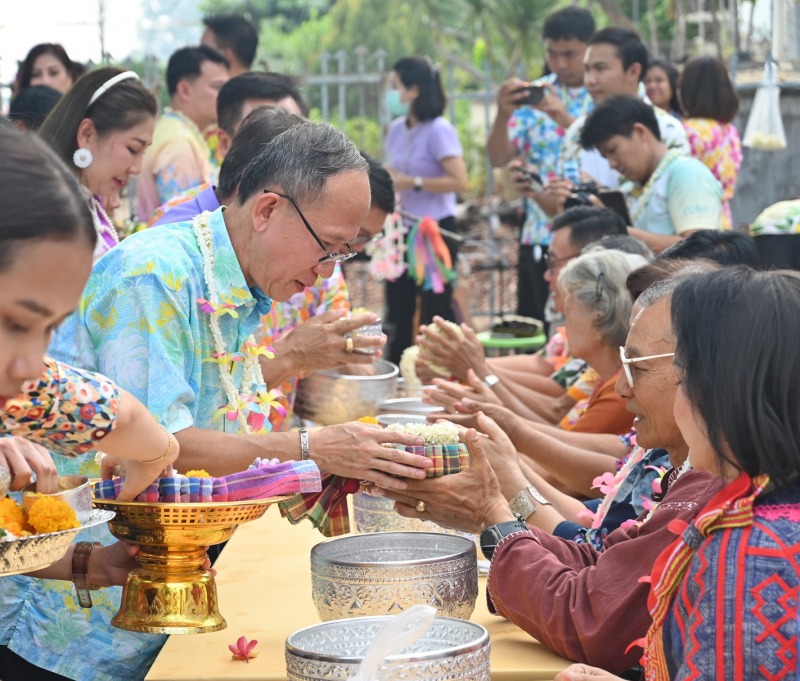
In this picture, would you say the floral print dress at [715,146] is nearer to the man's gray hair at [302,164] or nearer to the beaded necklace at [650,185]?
the beaded necklace at [650,185]

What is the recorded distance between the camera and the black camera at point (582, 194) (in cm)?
608

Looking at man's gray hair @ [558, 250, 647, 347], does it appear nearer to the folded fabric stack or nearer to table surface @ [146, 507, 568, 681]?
table surface @ [146, 507, 568, 681]

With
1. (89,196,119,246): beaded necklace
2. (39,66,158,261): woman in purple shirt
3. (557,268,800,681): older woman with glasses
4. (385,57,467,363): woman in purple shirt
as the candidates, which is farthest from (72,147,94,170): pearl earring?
(385,57,467,363): woman in purple shirt

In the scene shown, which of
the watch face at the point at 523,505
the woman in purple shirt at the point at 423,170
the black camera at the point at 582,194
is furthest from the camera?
the woman in purple shirt at the point at 423,170

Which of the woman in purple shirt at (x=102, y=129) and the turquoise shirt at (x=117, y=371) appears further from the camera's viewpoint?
the woman in purple shirt at (x=102, y=129)

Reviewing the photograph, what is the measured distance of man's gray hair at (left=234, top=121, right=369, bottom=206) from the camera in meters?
2.79

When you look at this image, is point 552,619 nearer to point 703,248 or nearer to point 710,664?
point 710,664

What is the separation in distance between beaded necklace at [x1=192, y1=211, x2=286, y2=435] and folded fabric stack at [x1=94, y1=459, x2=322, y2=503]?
0.42 meters

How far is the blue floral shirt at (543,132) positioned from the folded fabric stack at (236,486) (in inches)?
204

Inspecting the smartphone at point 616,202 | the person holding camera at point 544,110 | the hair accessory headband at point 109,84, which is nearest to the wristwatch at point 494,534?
the hair accessory headband at point 109,84

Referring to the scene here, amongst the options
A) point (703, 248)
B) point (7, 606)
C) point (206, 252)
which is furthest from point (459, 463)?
point (703, 248)

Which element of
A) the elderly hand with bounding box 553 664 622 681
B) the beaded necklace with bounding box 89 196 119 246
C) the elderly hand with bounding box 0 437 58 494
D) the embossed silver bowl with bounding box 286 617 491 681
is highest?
the beaded necklace with bounding box 89 196 119 246

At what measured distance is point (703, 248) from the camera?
3564 millimetres

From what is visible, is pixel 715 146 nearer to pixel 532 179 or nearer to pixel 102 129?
pixel 532 179
